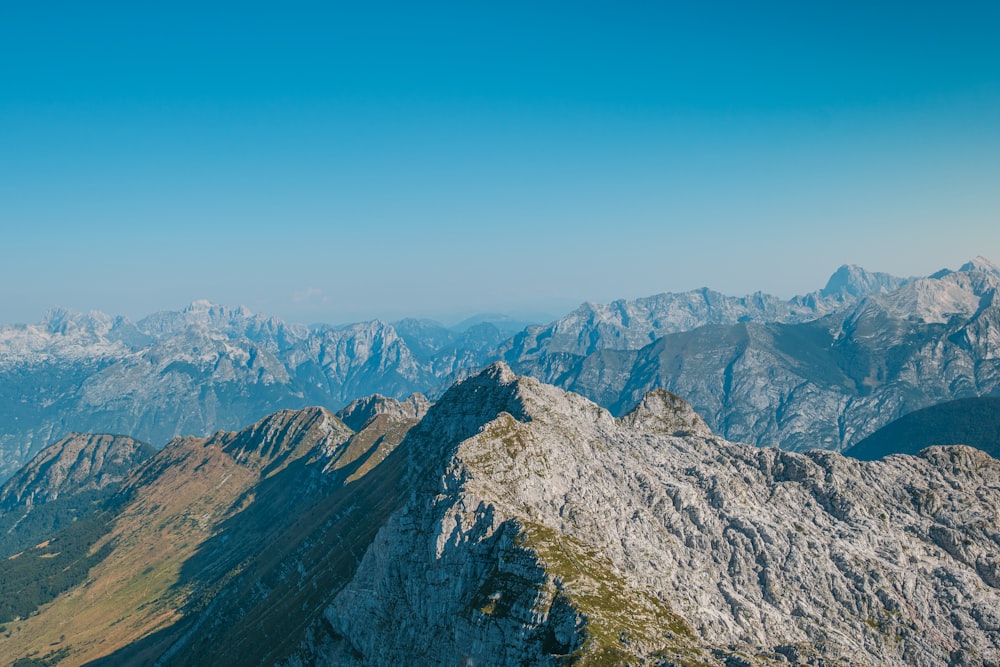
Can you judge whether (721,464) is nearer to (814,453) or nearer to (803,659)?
(814,453)

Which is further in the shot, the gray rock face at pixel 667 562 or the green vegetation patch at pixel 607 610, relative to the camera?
the gray rock face at pixel 667 562

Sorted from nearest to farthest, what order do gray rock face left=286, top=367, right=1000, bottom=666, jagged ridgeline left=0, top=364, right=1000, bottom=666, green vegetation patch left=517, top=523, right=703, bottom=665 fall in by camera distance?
1. green vegetation patch left=517, top=523, right=703, bottom=665
2. jagged ridgeline left=0, top=364, right=1000, bottom=666
3. gray rock face left=286, top=367, right=1000, bottom=666

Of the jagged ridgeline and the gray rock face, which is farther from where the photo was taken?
the gray rock face

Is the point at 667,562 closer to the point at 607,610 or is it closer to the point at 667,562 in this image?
the point at 667,562

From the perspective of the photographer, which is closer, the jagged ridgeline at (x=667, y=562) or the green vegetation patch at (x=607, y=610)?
the green vegetation patch at (x=607, y=610)

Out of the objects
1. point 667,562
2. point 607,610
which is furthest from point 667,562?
point 607,610

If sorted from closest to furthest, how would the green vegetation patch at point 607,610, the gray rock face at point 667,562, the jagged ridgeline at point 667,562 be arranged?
1. the green vegetation patch at point 607,610
2. the jagged ridgeline at point 667,562
3. the gray rock face at point 667,562

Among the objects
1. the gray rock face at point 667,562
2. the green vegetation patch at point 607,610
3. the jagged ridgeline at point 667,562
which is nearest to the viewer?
the green vegetation patch at point 607,610

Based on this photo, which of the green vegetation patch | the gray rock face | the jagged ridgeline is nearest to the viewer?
the green vegetation patch

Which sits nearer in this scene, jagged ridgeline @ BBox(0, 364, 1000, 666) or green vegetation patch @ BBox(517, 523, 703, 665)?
green vegetation patch @ BBox(517, 523, 703, 665)
